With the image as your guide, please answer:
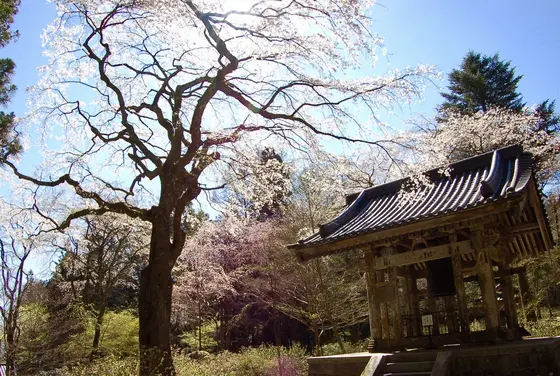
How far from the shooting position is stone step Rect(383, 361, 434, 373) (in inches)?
269

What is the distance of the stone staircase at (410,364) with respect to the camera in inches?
270

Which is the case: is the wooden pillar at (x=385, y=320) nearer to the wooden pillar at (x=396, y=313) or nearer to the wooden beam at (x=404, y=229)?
the wooden pillar at (x=396, y=313)

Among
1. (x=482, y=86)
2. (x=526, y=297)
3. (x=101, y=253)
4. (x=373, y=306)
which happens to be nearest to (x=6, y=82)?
(x=373, y=306)

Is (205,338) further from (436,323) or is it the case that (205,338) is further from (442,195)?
(442,195)

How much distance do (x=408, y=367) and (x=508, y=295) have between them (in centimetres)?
275

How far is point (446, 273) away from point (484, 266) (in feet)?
3.79

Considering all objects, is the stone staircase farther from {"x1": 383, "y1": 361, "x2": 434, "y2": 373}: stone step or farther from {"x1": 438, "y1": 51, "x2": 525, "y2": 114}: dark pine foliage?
{"x1": 438, "y1": 51, "x2": 525, "y2": 114}: dark pine foliage

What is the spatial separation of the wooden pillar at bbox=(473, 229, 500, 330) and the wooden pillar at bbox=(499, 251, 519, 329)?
1.28 meters

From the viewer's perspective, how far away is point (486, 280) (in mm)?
7246

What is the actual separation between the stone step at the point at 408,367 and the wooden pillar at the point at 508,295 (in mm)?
2257

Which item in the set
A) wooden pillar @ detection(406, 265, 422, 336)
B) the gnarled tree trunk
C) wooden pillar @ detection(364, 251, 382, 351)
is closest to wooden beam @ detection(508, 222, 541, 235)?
wooden pillar @ detection(406, 265, 422, 336)

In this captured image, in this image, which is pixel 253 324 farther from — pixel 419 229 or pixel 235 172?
pixel 419 229

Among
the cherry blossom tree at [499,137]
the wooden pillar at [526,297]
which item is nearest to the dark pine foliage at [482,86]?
the cherry blossom tree at [499,137]

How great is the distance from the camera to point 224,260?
2209 cm
